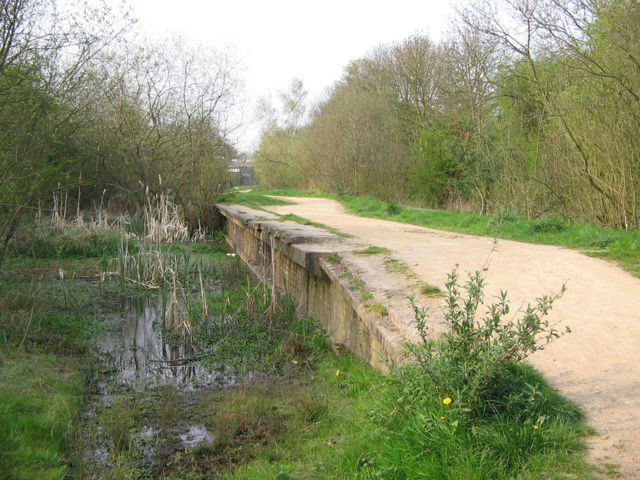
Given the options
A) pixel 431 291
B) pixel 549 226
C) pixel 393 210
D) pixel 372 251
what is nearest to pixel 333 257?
pixel 372 251

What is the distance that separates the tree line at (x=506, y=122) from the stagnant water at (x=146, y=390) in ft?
23.6

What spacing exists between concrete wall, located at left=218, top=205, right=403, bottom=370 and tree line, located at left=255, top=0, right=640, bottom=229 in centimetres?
474

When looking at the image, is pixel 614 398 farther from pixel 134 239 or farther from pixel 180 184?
pixel 180 184

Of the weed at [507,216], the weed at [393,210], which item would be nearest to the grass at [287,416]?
the weed at [507,216]

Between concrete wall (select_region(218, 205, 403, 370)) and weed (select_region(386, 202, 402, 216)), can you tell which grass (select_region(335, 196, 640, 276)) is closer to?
weed (select_region(386, 202, 402, 216))

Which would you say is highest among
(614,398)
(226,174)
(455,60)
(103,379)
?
(455,60)

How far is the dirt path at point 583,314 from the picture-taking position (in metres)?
2.79

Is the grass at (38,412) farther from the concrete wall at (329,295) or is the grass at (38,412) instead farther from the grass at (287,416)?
the concrete wall at (329,295)

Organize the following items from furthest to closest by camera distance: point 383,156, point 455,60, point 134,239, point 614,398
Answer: point 383,156
point 455,60
point 134,239
point 614,398

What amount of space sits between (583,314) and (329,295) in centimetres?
302

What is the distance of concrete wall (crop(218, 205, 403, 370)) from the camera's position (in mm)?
4441

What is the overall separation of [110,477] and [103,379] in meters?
2.19

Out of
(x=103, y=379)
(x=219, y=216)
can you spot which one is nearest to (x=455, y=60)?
(x=219, y=216)

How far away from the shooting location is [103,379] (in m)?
5.54
